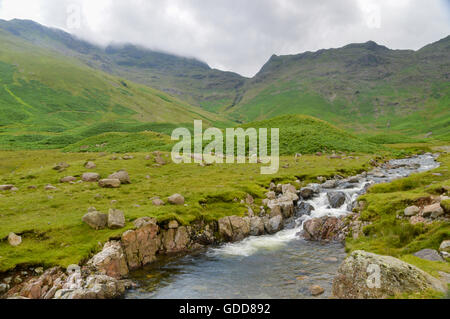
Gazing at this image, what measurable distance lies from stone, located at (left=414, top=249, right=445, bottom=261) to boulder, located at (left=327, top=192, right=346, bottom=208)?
14.9 metres

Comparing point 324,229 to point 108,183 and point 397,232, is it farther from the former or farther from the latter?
point 108,183

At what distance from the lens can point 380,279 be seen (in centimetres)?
1259

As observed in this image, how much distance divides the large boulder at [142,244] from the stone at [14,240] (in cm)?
706

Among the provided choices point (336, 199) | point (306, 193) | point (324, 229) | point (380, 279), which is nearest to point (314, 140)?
point (306, 193)

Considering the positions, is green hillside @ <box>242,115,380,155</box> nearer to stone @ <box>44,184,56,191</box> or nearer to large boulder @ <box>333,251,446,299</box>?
stone @ <box>44,184,56,191</box>

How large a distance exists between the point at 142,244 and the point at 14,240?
8.92 meters

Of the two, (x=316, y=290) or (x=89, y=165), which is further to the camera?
(x=89, y=165)

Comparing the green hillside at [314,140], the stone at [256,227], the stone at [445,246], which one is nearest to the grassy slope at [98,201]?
the stone at [256,227]

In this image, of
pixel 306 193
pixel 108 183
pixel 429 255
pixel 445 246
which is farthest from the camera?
pixel 306 193

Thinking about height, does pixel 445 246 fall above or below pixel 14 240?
above

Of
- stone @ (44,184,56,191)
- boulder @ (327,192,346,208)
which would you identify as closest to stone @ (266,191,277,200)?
boulder @ (327,192,346,208)

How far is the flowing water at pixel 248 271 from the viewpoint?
17344mm

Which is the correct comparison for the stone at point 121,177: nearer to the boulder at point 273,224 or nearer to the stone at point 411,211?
the boulder at point 273,224
